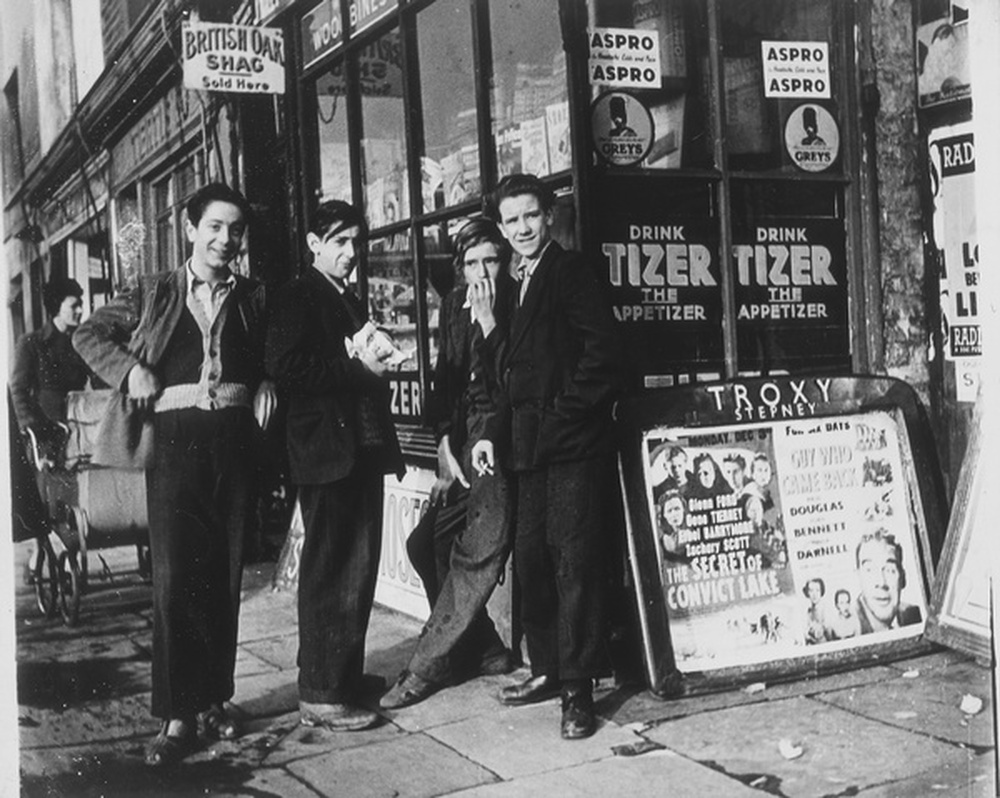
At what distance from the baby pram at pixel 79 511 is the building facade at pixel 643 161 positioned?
729 mm

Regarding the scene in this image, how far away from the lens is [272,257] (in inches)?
163

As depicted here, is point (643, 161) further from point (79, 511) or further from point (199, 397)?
point (79, 511)

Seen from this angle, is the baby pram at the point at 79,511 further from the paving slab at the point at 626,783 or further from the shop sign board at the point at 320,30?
the shop sign board at the point at 320,30

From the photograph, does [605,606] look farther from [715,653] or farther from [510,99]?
→ [510,99]

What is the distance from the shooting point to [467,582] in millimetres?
4355

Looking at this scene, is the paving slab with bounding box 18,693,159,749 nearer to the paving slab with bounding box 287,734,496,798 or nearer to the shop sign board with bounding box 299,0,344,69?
the paving slab with bounding box 287,734,496,798

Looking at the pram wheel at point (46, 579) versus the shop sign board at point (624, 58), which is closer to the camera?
the pram wheel at point (46, 579)

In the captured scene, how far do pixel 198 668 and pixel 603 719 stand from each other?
4.55 ft

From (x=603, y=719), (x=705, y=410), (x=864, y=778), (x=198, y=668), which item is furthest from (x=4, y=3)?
(x=864, y=778)

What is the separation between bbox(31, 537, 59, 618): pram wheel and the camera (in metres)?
3.79

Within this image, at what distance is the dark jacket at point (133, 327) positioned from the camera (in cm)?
370

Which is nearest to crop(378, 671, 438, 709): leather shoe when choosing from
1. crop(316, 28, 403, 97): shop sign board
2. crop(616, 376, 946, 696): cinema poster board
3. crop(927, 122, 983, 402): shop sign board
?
crop(616, 376, 946, 696): cinema poster board

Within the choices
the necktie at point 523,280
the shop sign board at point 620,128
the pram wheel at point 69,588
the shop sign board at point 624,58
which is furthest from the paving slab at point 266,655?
the shop sign board at point 624,58

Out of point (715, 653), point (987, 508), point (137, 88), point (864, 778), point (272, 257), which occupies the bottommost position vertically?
point (864, 778)
